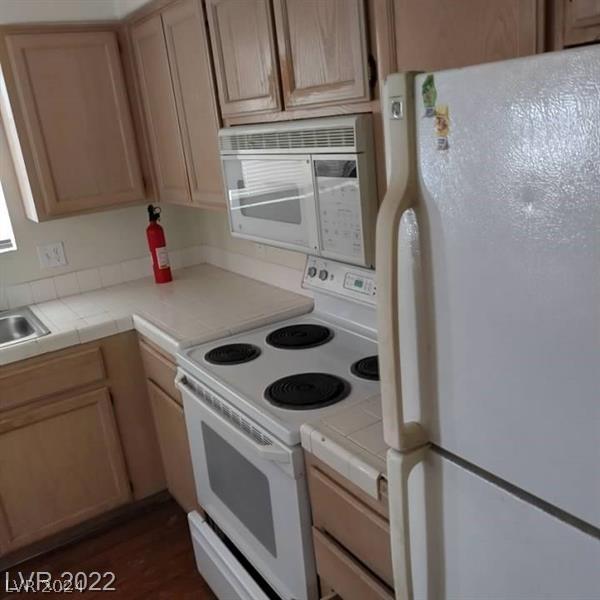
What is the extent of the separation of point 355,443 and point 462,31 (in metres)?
0.81

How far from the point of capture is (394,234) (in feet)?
2.56

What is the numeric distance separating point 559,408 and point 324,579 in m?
0.98

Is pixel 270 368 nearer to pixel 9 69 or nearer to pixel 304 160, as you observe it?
pixel 304 160

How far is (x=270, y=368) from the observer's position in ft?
5.65

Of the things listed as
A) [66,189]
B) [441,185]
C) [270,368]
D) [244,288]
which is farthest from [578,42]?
[66,189]

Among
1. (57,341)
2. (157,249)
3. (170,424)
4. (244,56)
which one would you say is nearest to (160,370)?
(170,424)

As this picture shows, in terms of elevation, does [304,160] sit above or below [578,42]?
below

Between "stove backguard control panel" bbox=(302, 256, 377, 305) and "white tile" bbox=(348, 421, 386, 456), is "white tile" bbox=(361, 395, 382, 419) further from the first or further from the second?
"stove backguard control panel" bbox=(302, 256, 377, 305)

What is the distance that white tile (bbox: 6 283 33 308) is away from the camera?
263cm

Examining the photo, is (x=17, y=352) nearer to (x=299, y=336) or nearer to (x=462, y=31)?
(x=299, y=336)

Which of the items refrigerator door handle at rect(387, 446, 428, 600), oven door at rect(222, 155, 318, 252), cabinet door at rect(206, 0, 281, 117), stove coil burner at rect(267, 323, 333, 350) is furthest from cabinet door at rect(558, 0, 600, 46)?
stove coil burner at rect(267, 323, 333, 350)

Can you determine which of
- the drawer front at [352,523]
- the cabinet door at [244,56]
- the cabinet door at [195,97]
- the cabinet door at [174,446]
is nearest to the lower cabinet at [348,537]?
the drawer front at [352,523]

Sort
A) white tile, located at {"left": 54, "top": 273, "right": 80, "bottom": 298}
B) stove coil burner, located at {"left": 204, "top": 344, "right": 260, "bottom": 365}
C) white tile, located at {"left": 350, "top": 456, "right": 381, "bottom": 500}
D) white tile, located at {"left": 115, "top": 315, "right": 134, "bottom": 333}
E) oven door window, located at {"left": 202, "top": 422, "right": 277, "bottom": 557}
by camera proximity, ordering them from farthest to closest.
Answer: white tile, located at {"left": 54, "top": 273, "right": 80, "bottom": 298}
white tile, located at {"left": 115, "top": 315, "right": 134, "bottom": 333}
stove coil burner, located at {"left": 204, "top": 344, "right": 260, "bottom": 365}
oven door window, located at {"left": 202, "top": 422, "right": 277, "bottom": 557}
white tile, located at {"left": 350, "top": 456, "right": 381, "bottom": 500}

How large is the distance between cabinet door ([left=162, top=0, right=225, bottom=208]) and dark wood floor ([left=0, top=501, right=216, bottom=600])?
1354 millimetres
